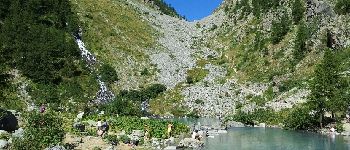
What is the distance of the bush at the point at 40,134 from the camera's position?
3862cm

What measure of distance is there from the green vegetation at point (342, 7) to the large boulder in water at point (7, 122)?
82521mm

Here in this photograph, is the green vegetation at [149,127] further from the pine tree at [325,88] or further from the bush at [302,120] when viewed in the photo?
the pine tree at [325,88]

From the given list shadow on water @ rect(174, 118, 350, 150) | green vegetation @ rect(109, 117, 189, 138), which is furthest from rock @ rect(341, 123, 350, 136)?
green vegetation @ rect(109, 117, 189, 138)

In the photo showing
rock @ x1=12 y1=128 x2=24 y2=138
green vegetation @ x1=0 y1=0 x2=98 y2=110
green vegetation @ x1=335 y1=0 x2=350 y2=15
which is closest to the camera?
rock @ x1=12 y1=128 x2=24 y2=138

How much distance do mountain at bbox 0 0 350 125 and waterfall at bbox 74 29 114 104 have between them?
0.43 m

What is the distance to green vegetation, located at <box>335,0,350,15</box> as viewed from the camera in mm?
107681

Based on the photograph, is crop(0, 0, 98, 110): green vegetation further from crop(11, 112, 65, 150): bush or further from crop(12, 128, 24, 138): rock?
crop(11, 112, 65, 150): bush

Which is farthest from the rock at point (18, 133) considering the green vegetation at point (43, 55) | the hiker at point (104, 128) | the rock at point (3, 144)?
the green vegetation at point (43, 55)

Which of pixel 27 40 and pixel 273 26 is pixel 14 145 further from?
pixel 273 26

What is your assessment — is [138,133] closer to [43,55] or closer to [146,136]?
[146,136]

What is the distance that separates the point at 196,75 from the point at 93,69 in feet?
92.2

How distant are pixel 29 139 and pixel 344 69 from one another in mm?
60678

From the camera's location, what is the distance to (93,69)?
125 meters

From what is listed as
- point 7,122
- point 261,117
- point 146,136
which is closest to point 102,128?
point 146,136
